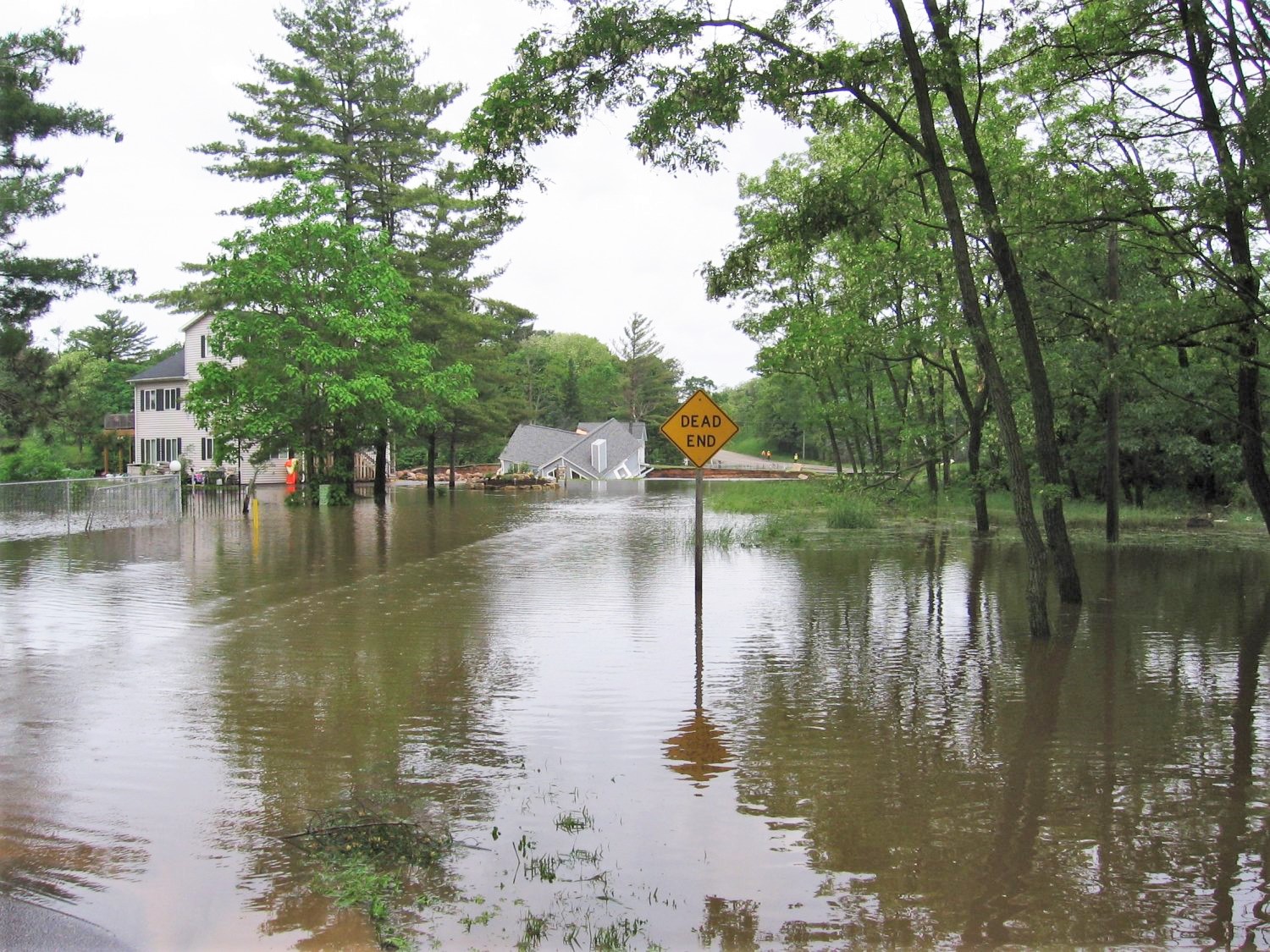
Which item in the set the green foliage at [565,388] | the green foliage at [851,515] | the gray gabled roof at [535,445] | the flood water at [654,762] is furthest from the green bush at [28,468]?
the green foliage at [565,388]

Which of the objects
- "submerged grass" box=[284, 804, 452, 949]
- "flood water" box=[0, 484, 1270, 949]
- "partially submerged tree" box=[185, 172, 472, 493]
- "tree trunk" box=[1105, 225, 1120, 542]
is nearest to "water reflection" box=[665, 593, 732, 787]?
"flood water" box=[0, 484, 1270, 949]

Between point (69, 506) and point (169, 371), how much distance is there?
35328 millimetres

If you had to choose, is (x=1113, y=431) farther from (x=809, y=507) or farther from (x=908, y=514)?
(x=809, y=507)

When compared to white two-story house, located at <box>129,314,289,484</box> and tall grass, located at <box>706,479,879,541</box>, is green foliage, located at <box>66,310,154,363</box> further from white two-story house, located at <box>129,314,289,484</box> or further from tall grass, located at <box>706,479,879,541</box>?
tall grass, located at <box>706,479,879,541</box>

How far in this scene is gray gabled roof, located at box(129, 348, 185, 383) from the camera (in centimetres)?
5653

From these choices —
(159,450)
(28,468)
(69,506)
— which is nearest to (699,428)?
(69,506)

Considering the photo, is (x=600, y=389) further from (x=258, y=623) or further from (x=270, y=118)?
(x=258, y=623)

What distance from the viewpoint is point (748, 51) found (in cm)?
1238

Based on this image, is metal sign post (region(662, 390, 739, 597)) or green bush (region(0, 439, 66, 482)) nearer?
metal sign post (region(662, 390, 739, 597))

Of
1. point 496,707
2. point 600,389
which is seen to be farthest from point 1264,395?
point 600,389

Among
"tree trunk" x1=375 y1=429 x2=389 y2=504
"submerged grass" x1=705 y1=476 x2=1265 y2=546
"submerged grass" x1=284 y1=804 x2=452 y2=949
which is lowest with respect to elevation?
"submerged grass" x1=284 y1=804 x2=452 y2=949

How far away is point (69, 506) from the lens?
24.7m

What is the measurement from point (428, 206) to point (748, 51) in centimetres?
3395

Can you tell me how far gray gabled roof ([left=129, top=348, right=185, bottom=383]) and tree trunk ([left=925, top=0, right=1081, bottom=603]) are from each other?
50.5 metres
